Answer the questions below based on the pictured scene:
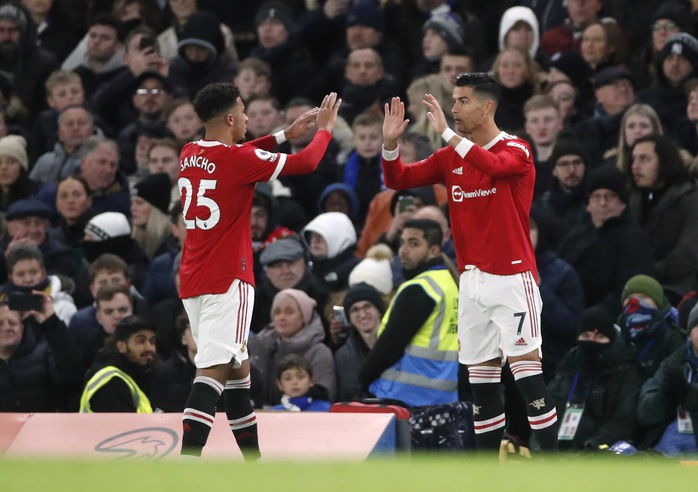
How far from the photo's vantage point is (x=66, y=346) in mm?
13070

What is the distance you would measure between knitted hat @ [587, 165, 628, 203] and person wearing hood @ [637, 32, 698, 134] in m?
1.77

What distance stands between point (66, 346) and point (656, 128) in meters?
5.46

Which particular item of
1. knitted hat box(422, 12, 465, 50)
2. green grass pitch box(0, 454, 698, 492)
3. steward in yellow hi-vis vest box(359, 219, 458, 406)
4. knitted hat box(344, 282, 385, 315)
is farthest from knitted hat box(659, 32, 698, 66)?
green grass pitch box(0, 454, 698, 492)

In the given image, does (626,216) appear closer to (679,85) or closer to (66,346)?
(679,85)

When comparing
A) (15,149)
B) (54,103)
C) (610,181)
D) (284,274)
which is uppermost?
(54,103)

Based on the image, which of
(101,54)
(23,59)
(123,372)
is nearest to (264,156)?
(123,372)

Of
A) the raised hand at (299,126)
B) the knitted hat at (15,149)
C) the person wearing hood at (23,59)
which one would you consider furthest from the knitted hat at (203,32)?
the raised hand at (299,126)

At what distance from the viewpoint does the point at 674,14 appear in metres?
15.8

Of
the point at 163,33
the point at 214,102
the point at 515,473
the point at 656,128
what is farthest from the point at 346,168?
the point at 515,473

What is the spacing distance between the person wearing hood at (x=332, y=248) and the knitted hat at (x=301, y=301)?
3.05 feet

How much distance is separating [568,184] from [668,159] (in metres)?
1.16

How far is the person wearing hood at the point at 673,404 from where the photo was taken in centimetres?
1159

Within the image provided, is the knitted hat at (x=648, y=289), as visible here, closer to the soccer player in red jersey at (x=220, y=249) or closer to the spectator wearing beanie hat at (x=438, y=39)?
the soccer player in red jersey at (x=220, y=249)

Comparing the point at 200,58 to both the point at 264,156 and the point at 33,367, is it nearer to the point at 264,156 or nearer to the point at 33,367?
the point at 33,367
